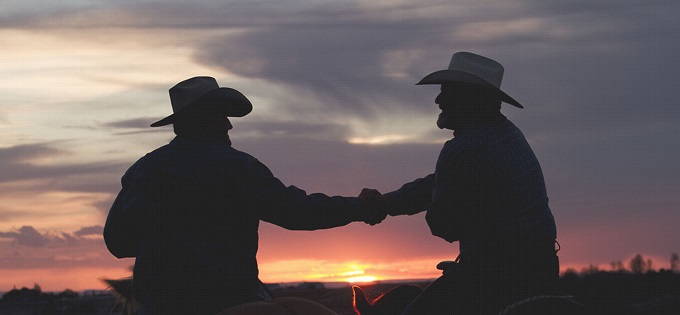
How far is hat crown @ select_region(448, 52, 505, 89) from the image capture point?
6.60 metres

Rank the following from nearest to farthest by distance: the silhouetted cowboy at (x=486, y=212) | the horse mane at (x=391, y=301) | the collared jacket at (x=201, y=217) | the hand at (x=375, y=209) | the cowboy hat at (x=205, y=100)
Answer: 1. the silhouetted cowboy at (x=486, y=212)
2. the horse mane at (x=391, y=301)
3. the collared jacket at (x=201, y=217)
4. the cowboy hat at (x=205, y=100)
5. the hand at (x=375, y=209)

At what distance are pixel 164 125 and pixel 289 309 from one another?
2287 mm

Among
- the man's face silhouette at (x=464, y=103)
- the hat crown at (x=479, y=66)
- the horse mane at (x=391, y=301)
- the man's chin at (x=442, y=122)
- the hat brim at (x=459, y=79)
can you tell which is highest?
the hat crown at (x=479, y=66)

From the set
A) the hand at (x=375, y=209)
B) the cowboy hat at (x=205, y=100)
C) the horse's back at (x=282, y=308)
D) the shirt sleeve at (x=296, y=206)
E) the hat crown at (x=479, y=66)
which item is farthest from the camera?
the hand at (x=375, y=209)

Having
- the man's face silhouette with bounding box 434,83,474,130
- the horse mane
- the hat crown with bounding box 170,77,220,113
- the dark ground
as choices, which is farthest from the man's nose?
the dark ground

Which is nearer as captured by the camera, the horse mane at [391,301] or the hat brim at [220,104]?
the horse mane at [391,301]

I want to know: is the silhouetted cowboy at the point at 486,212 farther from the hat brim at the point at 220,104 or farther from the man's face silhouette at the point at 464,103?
the hat brim at the point at 220,104

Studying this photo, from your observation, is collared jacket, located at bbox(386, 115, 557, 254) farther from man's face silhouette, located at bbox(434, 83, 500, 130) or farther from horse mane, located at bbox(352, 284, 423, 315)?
horse mane, located at bbox(352, 284, 423, 315)

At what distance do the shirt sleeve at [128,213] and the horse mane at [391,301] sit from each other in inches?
68.8

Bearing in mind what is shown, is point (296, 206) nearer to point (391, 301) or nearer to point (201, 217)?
point (201, 217)

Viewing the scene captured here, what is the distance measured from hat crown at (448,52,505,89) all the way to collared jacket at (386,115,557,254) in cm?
38

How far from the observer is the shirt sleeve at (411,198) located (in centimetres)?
794

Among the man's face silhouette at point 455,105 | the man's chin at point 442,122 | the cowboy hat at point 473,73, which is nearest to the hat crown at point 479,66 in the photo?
the cowboy hat at point 473,73

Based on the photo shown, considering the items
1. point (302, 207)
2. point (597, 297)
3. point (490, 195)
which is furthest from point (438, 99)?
point (597, 297)
